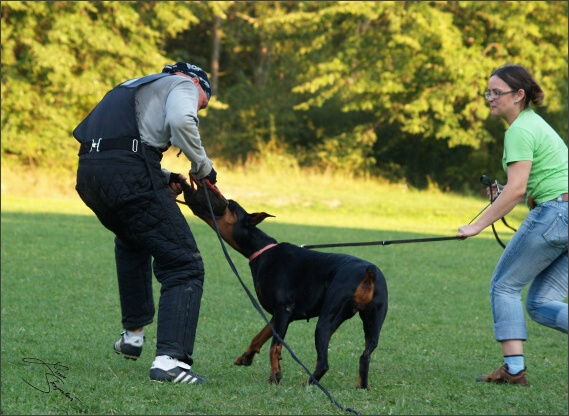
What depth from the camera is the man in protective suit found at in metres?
5.02

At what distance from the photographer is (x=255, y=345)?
5707 mm

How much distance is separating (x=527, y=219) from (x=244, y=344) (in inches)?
107

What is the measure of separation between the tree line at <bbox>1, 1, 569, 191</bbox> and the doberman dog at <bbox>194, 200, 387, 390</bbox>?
22.4 meters

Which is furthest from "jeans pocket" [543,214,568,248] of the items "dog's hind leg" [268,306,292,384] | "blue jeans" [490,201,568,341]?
"dog's hind leg" [268,306,292,384]

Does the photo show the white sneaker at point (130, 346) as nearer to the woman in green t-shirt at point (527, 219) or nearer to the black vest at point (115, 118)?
the black vest at point (115, 118)

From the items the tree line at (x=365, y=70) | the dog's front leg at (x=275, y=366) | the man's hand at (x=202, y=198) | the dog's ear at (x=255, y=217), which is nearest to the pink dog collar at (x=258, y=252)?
the dog's ear at (x=255, y=217)

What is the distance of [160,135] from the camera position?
5.15 m

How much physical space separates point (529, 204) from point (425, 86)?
82.3 feet

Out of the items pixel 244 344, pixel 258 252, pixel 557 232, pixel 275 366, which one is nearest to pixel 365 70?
pixel 244 344

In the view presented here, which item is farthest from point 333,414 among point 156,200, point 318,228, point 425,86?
point 425,86

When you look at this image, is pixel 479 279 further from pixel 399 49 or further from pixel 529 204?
pixel 399 49

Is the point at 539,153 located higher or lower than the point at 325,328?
higher

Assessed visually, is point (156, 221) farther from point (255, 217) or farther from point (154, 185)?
point (255, 217)

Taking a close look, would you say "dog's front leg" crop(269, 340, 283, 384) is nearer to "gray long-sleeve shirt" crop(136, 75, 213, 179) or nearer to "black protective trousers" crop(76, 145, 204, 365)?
"black protective trousers" crop(76, 145, 204, 365)
